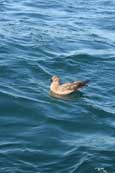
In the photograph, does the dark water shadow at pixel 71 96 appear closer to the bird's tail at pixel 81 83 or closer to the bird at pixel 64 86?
the bird at pixel 64 86

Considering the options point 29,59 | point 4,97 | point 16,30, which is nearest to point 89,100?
point 4,97

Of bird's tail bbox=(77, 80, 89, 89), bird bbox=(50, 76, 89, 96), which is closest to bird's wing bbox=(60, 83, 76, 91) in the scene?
bird bbox=(50, 76, 89, 96)

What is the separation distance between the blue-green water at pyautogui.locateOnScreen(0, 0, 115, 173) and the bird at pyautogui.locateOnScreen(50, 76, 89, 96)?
9.8 inches

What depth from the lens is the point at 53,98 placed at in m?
16.9

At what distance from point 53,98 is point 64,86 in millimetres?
474

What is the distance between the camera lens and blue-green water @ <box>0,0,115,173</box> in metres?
12.5

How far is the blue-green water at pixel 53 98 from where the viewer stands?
12.5m

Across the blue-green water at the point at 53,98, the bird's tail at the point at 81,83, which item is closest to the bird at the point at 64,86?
the bird's tail at the point at 81,83

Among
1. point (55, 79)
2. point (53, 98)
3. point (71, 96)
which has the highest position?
point (55, 79)

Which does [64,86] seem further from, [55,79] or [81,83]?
[81,83]

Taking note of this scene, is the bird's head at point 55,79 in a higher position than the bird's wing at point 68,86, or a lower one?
higher

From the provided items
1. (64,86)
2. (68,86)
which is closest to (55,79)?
(64,86)

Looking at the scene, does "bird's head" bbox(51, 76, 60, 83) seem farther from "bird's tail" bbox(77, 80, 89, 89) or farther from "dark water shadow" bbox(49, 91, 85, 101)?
"bird's tail" bbox(77, 80, 89, 89)

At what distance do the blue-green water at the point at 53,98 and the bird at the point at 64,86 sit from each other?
0.81 ft
